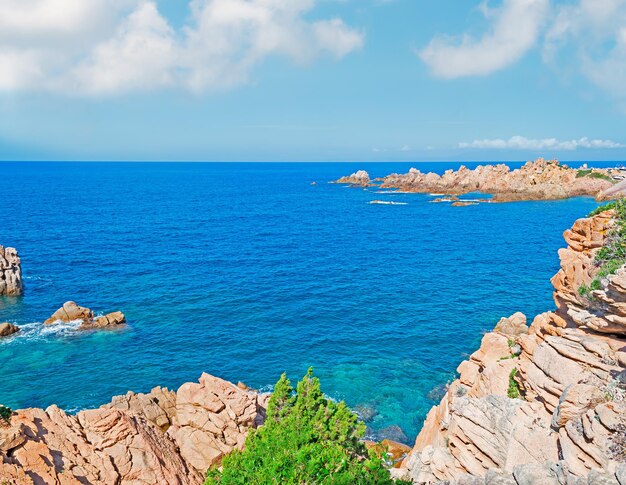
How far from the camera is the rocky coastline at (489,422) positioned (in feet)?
55.8

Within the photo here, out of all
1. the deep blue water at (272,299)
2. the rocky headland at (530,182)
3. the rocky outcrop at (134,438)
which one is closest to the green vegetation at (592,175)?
the rocky headland at (530,182)

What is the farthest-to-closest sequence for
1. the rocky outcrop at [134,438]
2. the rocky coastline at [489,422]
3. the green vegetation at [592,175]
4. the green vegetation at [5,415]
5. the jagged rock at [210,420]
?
1. the green vegetation at [592,175]
2. the jagged rock at [210,420]
3. the green vegetation at [5,415]
4. the rocky outcrop at [134,438]
5. the rocky coastline at [489,422]

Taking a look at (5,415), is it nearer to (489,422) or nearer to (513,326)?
(489,422)

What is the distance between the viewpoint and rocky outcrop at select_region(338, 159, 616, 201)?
160250 mm

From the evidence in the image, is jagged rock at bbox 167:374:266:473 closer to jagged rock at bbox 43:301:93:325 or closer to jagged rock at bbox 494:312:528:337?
jagged rock at bbox 494:312:528:337

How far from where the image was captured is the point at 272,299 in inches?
2421

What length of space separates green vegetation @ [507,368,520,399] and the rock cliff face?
7 cm

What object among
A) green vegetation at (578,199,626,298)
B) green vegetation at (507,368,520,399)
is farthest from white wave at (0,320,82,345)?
green vegetation at (578,199,626,298)

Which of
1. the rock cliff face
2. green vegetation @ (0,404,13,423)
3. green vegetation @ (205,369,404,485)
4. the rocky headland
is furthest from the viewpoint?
the rocky headland

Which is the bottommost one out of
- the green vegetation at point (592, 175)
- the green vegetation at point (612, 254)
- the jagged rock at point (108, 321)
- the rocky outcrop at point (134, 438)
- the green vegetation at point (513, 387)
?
the jagged rock at point (108, 321)

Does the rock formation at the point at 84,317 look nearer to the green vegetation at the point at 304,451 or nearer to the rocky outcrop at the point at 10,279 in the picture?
the rocky outcrop at the point at 10,279

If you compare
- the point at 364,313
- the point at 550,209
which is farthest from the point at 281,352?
the point at 550,209

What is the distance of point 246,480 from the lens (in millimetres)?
19547

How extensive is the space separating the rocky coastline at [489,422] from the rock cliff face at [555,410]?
49 millimetres
